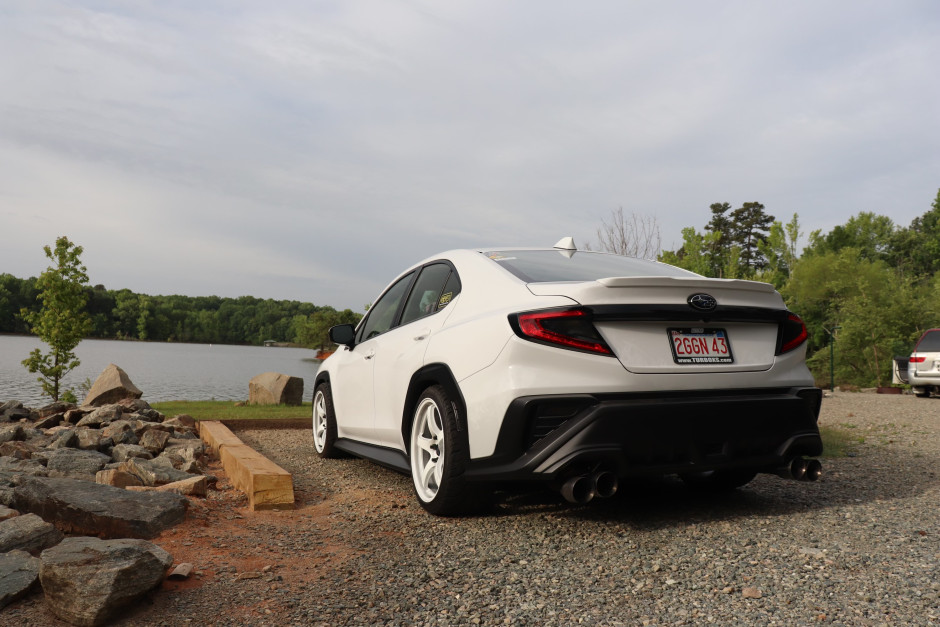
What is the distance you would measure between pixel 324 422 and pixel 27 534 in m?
3.47

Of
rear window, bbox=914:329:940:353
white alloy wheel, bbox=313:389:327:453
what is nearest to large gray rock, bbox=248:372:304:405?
white alloy wheel, bbox=313:389:327:453

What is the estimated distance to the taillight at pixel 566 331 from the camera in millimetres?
3354

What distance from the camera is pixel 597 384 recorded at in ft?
10.9

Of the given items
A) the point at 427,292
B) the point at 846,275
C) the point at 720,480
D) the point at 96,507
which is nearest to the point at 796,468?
the point at 720,480

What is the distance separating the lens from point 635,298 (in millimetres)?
3463

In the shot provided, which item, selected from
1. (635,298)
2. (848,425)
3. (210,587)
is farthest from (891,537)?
(848,425)

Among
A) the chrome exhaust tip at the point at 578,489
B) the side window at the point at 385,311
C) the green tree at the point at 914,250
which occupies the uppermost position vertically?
the green tree at the point at 914,250

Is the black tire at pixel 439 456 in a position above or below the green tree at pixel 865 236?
below

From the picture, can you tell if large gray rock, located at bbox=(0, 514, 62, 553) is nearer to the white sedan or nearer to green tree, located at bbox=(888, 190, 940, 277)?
the white sedan

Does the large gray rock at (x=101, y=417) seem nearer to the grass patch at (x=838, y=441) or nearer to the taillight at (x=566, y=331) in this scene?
the taillight at (x=566, y=331)

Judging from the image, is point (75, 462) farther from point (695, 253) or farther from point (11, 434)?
point (695, 253)

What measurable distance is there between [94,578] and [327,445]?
151 inches

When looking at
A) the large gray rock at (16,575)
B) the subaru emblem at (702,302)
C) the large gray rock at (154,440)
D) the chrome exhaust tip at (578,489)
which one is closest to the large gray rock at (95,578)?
the large gray rock at (16,575)

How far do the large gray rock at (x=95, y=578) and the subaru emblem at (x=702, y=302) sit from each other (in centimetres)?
277
